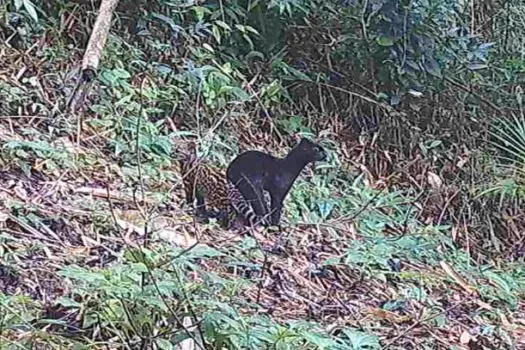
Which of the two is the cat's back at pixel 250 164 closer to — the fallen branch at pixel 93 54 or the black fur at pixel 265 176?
the black fur at pixel 265 176

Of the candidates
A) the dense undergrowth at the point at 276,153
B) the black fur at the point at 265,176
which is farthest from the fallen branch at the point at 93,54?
the black fur at the point at 265,176

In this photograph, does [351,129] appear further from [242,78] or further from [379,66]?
[242,78]

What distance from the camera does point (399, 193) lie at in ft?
14.3

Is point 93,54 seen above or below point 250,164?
above

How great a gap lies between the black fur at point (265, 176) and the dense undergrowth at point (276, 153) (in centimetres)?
12

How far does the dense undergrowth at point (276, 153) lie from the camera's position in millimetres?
2186

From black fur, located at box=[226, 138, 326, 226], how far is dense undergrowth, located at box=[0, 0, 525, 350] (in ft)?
0.40

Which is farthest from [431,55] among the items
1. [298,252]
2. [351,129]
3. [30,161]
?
[30,161]

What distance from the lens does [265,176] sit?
351 centimetres

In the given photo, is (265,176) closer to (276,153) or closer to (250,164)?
(250,164)

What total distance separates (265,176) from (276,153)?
117 cm

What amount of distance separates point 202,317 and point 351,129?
→ 10.8 ft

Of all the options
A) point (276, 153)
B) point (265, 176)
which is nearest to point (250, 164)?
point (265, 176)

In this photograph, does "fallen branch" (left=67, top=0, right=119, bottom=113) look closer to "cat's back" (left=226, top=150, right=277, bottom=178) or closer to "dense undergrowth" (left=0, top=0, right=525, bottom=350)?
"dense undergrowth" (left=0, top=0, right=525, bottom=350)
